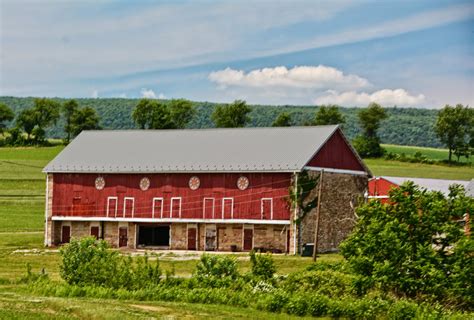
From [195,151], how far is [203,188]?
383cm

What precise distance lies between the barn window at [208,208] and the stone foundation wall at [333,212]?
6283mm

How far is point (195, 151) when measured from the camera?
2596 inches

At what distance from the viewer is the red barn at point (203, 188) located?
61.1 m

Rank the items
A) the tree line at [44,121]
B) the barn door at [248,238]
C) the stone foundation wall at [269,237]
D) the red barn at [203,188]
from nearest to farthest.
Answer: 1. the stone foundation wall at [269,237]
2. the red barn at [203,188]
3. the barn door at [248,238]
4. the tree line at [44,121]

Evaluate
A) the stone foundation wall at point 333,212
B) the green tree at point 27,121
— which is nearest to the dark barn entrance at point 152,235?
the stone foundation wall at point 333,212

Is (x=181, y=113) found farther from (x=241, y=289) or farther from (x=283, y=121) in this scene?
(x=241, y=289)

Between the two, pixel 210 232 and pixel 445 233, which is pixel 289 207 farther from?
pixel 445 233

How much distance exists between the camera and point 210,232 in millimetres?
62875

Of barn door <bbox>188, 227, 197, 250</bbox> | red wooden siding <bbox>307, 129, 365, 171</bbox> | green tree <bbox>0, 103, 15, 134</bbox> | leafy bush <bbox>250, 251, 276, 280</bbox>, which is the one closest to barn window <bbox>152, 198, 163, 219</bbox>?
barn door <bbox>188, 227, 197, 250</bbox>

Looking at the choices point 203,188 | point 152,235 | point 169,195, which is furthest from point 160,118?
point 203,188

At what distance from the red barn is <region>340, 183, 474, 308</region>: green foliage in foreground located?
91.2 ft

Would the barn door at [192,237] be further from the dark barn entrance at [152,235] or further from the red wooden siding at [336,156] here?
the red wooden siding at [336,156]

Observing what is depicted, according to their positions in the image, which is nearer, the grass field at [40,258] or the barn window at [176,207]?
the grass field at [40,258]

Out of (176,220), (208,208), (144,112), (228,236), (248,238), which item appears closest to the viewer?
(248,238)
